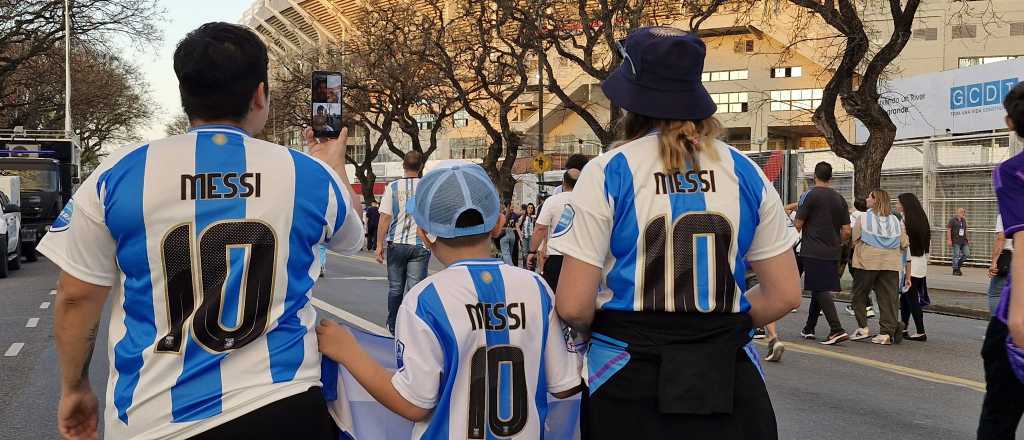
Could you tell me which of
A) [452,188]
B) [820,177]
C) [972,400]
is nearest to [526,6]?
[820,177]

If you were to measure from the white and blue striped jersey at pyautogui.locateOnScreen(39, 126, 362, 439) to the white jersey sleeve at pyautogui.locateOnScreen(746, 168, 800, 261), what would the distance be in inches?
47.6

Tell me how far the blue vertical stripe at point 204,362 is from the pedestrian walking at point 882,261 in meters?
9.40

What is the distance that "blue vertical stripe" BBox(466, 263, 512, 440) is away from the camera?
8.75ft

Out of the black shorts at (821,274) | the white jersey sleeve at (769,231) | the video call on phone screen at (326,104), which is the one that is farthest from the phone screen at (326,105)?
the black shorts at (821,274)

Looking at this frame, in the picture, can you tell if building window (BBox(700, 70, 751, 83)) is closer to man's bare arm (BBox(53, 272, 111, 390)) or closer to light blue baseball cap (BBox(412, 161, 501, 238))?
light blue baseball cap (BBox(412, 161, 501, 238))

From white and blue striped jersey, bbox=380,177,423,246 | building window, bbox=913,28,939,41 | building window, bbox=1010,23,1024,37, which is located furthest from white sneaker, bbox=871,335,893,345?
building window, bbox=1010,23,1024,37

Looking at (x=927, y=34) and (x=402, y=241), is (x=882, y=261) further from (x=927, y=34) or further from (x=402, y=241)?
(x=927, y=34)

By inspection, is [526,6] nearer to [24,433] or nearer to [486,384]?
[24,433]

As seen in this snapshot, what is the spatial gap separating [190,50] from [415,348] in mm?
943

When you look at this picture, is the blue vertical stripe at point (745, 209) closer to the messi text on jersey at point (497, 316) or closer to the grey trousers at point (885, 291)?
the messi text on jersey at point (497, 316)

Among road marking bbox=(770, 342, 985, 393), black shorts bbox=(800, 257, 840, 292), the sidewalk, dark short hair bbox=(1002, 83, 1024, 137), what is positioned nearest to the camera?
dark short hair bbox=(1002, 83, 1024, 137)

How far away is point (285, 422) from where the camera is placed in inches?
90.0

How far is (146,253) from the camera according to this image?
7.36 ft

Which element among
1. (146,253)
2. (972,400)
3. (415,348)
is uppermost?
(146,253)
